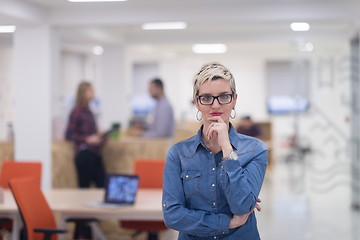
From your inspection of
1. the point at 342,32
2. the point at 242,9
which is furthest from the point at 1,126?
the point at 342,32

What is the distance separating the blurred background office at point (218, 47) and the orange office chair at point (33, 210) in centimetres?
332

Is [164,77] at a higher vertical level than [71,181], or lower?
higher

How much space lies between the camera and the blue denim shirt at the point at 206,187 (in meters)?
2.44

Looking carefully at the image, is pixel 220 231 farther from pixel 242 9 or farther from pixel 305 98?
pixel 305 98

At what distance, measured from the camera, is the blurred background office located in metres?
8.21

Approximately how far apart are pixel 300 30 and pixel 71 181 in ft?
18.1

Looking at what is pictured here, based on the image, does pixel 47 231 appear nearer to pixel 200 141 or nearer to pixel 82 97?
pixel 200 141

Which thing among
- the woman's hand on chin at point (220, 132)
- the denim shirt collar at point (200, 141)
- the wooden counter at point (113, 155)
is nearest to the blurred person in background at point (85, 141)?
the wooden counter at point (113, 155)

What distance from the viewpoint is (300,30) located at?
11867mm

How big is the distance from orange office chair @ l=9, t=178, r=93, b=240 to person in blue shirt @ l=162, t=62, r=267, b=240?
2.14m

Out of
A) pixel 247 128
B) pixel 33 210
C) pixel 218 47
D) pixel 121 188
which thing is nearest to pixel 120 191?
pixel 121 188

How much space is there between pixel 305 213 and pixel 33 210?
18.7 ft

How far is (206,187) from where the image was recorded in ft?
8.08

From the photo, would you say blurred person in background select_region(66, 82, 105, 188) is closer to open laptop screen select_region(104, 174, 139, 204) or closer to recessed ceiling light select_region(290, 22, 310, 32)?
open laptop screen select_region(104, 174, 139, 204)
